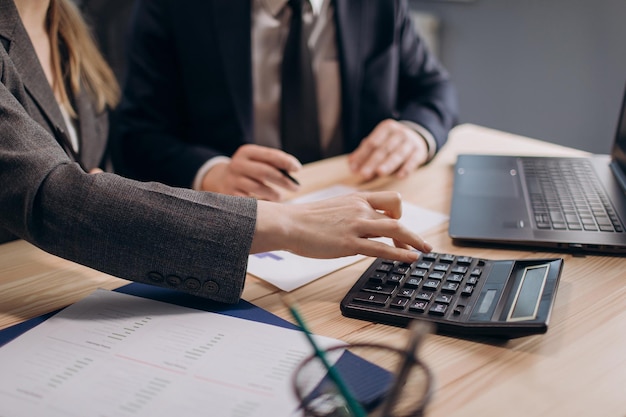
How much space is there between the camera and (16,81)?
0.85 meters

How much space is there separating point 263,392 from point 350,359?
0.30 feet


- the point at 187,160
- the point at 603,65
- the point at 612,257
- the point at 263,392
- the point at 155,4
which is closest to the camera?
the point at 263,392

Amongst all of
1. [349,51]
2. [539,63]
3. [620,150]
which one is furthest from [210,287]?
[539,63]

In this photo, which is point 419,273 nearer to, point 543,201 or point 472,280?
point 472,280

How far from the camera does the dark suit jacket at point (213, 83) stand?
129 centimetres

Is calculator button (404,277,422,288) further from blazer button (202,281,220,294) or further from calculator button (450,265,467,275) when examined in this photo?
blazer button (202,281,220,294)

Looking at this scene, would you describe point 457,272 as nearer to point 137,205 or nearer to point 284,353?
point 284,353

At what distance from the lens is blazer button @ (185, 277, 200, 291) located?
664 mm

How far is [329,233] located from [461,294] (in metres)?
0.16

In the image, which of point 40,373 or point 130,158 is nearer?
point 40,373

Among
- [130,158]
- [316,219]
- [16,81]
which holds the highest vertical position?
[16,81]

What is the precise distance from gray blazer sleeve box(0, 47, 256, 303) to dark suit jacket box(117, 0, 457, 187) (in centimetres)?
50

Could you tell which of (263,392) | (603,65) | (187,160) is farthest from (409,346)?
(603,65)

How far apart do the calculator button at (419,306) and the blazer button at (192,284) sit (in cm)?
24
